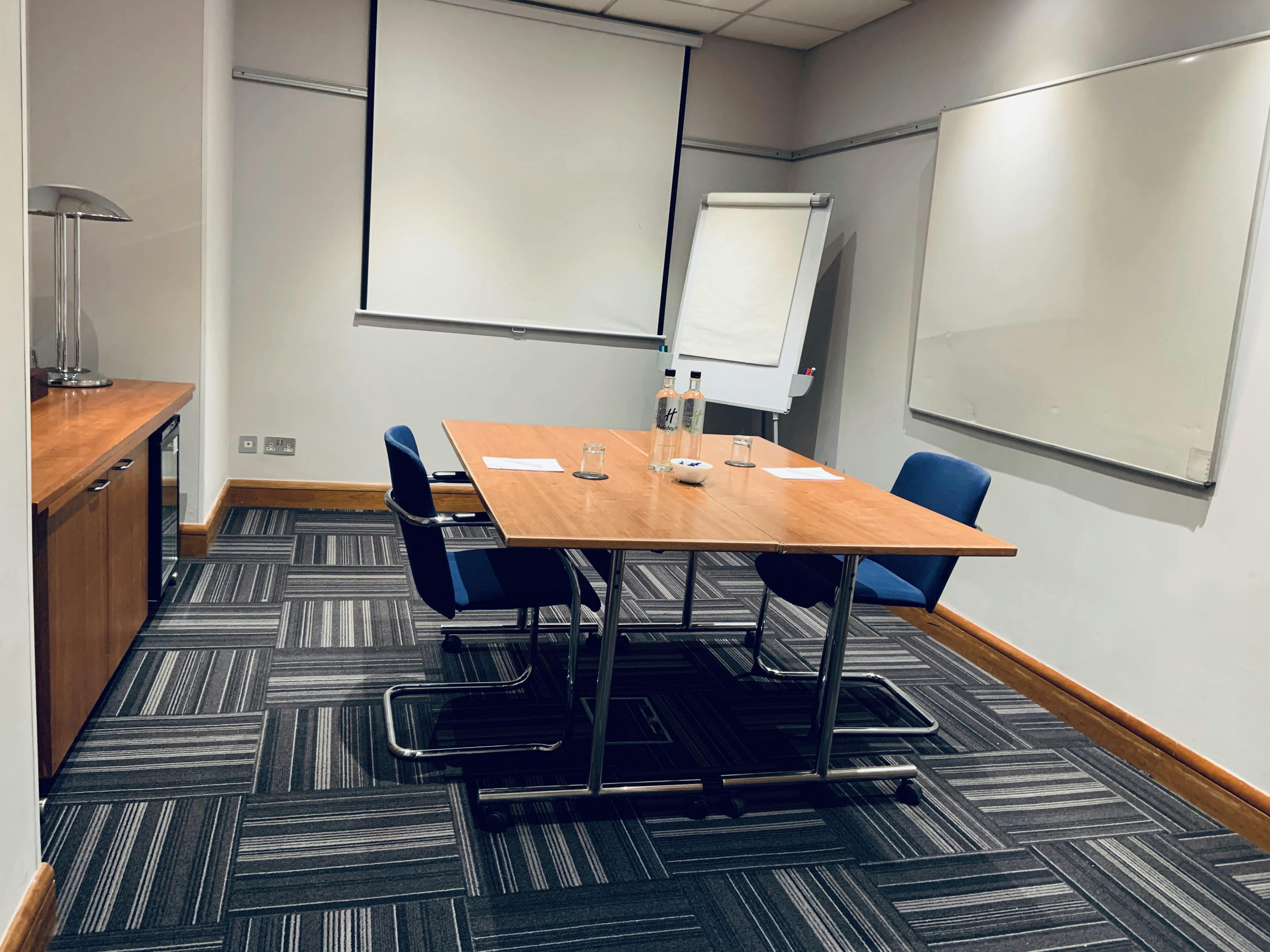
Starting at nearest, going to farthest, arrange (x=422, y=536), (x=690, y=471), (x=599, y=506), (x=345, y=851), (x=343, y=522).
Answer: (x=345, y=851) < (x=599, y=506) < (x=422, y=536) < (x=690, y=471) < (x=343, y=522)

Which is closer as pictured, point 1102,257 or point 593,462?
point 593,462

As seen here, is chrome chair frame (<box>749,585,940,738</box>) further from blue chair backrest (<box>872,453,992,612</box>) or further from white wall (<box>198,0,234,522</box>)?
white wall (<box>198,0,234,522</box>)

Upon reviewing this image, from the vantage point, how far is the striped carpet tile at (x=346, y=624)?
10.9 feet

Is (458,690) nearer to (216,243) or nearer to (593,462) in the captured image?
(593,462)

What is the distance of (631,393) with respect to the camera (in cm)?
541

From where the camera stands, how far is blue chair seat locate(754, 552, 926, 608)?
2775 millimetres

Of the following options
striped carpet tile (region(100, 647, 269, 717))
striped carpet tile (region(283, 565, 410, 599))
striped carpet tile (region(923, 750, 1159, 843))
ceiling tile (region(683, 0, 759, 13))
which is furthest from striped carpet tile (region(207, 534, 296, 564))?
ceiling tile (region(683, 0, 759, 13))

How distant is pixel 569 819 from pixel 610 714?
2.04ft

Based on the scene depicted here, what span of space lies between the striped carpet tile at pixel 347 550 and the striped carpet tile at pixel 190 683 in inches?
42.6

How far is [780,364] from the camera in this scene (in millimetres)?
4633

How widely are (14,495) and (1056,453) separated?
10.0 feet

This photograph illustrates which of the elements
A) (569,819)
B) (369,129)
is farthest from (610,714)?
(369,129)

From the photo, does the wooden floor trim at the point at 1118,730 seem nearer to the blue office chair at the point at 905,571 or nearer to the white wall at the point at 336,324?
the blue office chair at the point at 905,571

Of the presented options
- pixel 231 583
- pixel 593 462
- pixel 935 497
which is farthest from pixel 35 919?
pixel 935 497
